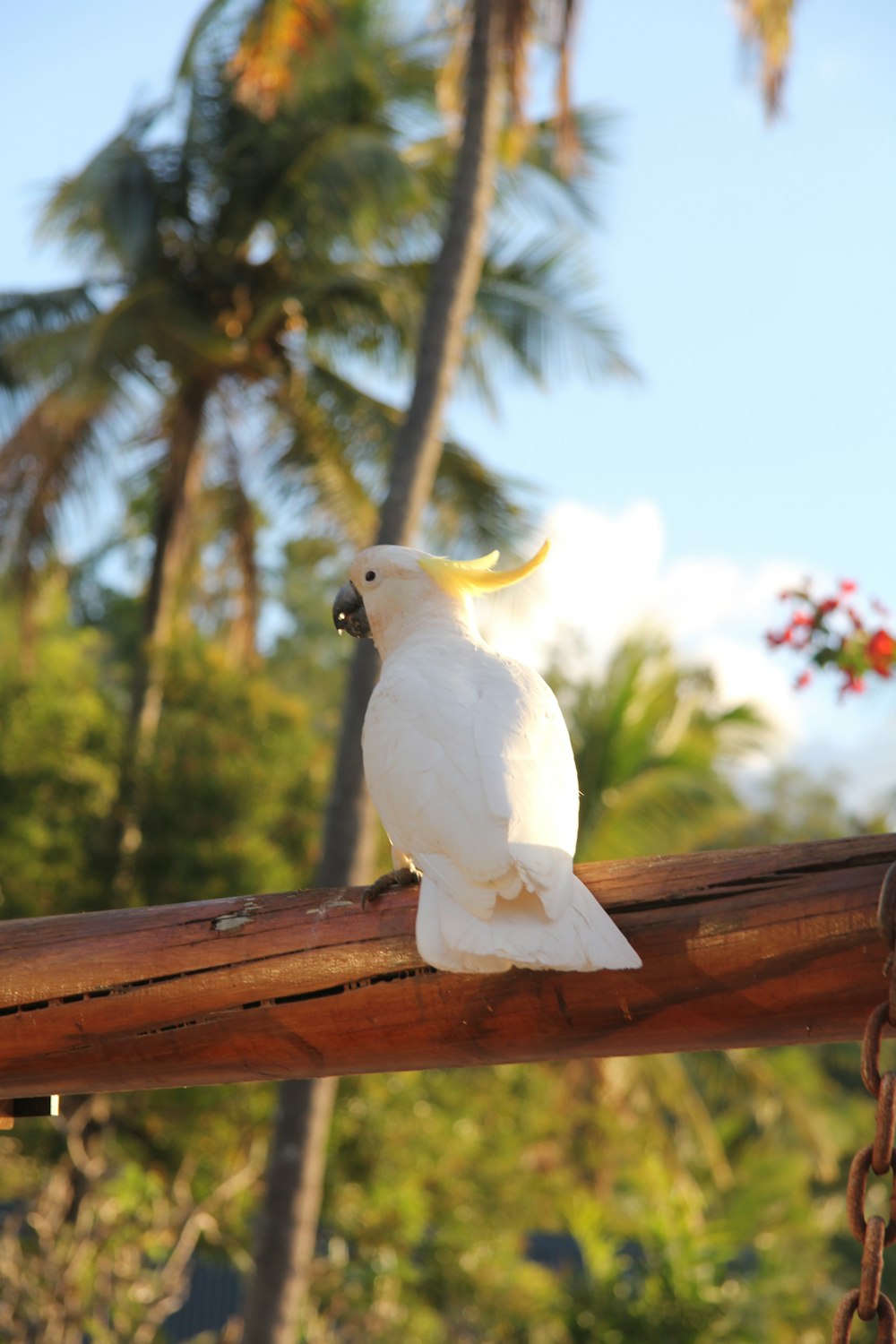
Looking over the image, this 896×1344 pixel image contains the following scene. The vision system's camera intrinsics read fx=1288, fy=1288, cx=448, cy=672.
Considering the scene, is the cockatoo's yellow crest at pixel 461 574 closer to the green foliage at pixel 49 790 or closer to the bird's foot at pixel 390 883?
the bird's foot at pixel 390 883

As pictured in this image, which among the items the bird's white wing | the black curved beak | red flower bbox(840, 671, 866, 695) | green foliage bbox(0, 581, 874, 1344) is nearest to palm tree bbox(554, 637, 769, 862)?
green foliage bbox(0, 581, 874, 1344)

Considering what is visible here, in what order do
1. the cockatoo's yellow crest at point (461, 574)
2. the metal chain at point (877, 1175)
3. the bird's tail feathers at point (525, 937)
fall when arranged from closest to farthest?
the metal chain at point (877, 1175), the bird's tail feathers at point (525, 937), the cockatoo's yellow crest at point (461, 574)

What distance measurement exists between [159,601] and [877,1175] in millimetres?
6639

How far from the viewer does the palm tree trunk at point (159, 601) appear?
6.66 m

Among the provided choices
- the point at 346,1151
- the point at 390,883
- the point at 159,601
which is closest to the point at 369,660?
the point at 390,883

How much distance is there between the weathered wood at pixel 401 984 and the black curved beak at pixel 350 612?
2.13 feet

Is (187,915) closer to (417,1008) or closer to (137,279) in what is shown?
(417,1008)

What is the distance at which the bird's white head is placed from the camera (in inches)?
73.6

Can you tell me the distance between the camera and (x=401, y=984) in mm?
1360

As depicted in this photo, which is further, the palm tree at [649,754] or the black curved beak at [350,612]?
the palm tree at [649,754]

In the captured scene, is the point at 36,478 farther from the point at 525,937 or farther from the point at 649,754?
the point at 525,937

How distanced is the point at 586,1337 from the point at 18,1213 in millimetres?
2749

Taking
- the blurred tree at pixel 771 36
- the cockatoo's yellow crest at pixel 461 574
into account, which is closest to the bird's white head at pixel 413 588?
the cockatoo's yellow crest at pixel 461 574

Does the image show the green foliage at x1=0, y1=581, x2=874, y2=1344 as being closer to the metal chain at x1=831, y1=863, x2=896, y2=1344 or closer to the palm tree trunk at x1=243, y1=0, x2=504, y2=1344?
the palm tree trunk at x1=243, y1=0, x2=504, y2=1344
